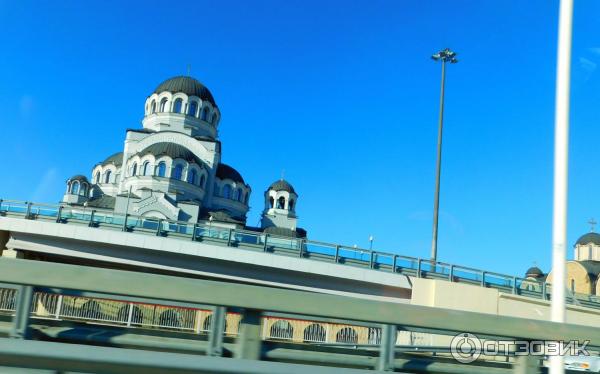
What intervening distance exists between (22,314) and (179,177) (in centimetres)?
6081

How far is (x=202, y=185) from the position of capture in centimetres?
6612

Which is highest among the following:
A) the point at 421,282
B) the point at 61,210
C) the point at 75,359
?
the point at 61,210

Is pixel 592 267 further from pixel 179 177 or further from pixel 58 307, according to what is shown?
pixel 58 307

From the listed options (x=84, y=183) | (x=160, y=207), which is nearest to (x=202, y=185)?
(x=160, y=207)

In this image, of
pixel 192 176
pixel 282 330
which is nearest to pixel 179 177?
pixel 192 176

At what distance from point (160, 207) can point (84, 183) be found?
24.2 meters

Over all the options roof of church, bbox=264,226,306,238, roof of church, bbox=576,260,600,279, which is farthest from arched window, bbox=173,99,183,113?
roof of church, bbox=576,260,600,279

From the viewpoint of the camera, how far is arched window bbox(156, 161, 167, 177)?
62.2 meters

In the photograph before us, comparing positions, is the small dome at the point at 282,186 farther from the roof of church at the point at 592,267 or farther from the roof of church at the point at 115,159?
the roof of church at the point at 592,267

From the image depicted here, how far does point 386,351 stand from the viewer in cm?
399

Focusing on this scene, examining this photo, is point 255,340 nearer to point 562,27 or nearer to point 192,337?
point 192,337

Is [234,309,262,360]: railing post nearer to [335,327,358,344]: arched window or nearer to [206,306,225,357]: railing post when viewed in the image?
[206,306,225,357]: railing post

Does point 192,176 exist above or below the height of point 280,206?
below

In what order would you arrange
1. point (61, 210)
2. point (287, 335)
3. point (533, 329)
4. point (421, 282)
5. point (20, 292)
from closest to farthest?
point (20, 292) < point (533, 329) < point (287, 335) < point (421, 282) < point (61, 210)
